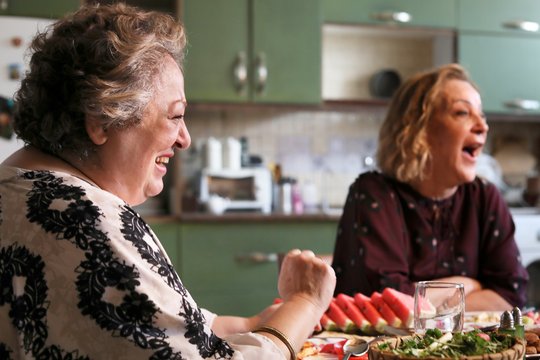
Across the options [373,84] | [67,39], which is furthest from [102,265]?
[373,84]

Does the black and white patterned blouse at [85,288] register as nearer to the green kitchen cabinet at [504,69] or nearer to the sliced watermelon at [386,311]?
the sliced watermelon at [386,311]

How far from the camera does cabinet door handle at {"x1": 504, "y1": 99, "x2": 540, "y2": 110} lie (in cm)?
412

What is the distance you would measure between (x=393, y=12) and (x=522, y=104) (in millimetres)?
962

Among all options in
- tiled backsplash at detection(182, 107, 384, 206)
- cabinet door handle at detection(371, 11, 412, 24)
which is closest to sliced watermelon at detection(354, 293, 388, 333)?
tiled backsplash at detection(182, 107, 384, 206)

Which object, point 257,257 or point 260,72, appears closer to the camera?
point 257,257

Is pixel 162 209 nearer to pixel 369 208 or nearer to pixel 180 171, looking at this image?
pixel 180 171

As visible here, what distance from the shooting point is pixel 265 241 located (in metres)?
3.59

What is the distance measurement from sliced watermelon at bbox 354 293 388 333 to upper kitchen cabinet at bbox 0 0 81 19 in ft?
8.11

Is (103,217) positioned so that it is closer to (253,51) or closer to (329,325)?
(329,325)

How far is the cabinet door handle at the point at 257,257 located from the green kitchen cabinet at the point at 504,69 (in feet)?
5.21

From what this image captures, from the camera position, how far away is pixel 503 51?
412 cm

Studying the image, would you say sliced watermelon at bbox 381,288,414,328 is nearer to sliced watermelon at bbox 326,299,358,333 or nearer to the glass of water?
sliced watermelon at bbox 326,299,358,333

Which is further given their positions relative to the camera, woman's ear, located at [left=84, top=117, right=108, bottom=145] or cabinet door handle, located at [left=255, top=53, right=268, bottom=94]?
Result: cabinet door handle, located at [left=255, top=53, right=268, bottom=94]

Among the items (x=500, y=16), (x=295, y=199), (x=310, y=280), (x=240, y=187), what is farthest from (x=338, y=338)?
(x=500, y=16)
